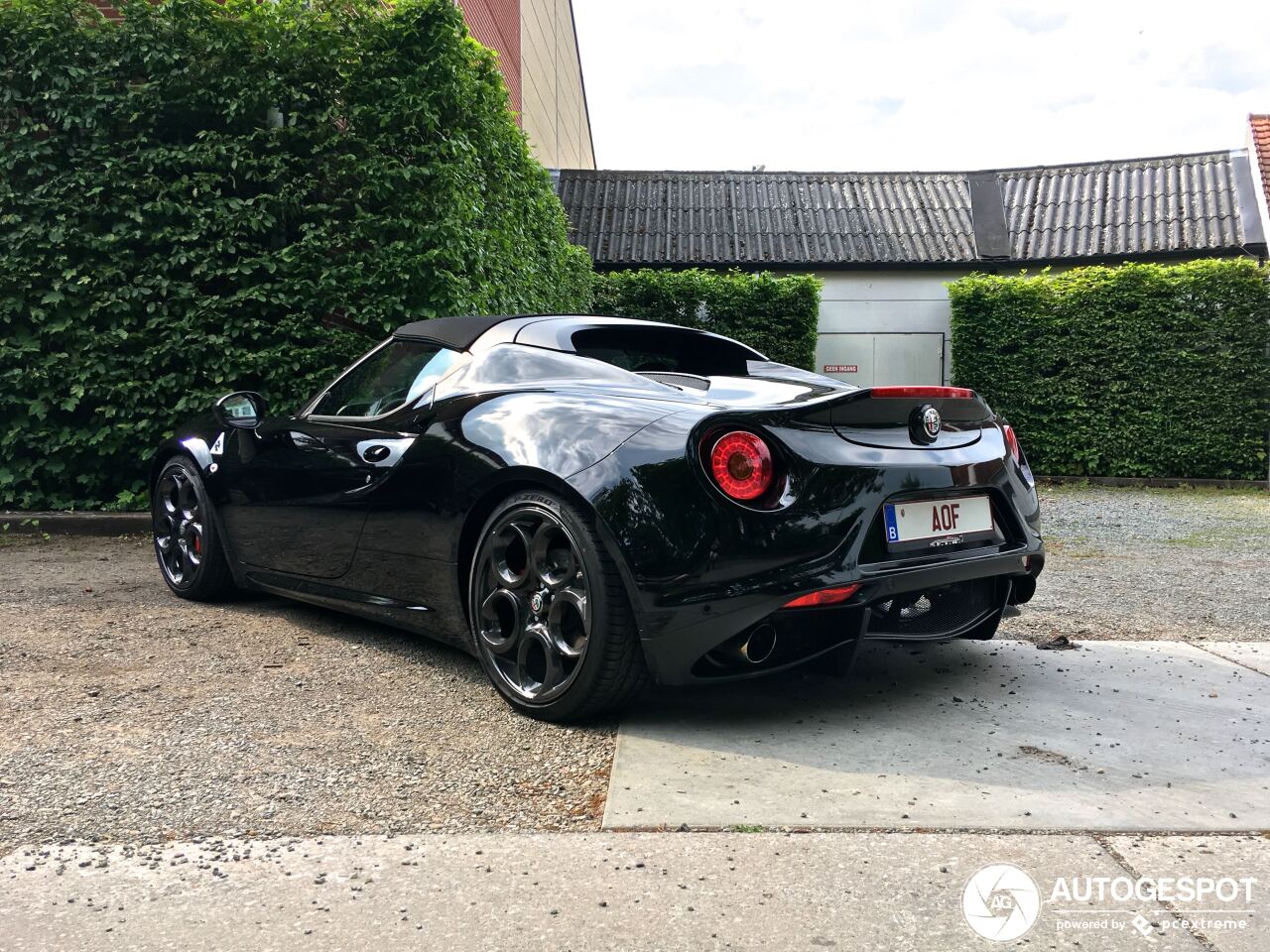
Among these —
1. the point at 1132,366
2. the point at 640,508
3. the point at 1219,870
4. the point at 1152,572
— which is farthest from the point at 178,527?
the point at 1132,366

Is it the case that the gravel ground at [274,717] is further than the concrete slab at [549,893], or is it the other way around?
the gravel ground at [274,717]

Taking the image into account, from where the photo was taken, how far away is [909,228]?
18078 millimetres

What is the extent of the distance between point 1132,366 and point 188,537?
11.8 meters

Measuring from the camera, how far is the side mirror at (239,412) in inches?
179

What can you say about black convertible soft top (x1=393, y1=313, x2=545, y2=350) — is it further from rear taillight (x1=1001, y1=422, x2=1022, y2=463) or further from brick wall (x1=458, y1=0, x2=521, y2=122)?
brick wall (x1=458, y1=0, x2=521, y2=122)

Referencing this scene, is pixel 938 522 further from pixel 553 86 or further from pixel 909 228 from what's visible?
pixel 553 86

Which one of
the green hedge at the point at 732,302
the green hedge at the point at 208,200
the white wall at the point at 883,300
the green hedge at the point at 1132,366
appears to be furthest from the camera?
the white wall at the point at 883,300

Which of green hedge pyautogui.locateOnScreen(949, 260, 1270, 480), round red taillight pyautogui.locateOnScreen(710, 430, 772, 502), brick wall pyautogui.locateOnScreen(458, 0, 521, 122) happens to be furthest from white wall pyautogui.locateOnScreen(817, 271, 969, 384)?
round red taillight pyautogui.locateOnScreen(710, 430, 772, 502)

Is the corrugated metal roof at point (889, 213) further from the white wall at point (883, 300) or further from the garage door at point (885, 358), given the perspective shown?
the garage door at point (885, 358)

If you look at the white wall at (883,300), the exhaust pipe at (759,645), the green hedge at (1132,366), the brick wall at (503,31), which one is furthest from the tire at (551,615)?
the white wall at (883,300)

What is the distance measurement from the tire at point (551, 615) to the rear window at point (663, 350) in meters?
0.72

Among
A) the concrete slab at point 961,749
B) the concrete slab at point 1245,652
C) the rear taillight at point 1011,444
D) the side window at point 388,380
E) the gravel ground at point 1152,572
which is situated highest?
the side window at point 388,380

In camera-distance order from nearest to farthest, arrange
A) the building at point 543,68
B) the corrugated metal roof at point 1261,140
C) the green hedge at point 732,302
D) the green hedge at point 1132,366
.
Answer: the green hedge at point 1132,366 < the green hedge at point 732,302 < the corrugated metal roof at point 1261,140 < the building at point 543,68

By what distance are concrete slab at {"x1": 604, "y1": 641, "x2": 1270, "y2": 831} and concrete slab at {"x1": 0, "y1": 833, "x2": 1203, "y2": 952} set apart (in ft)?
0.51
